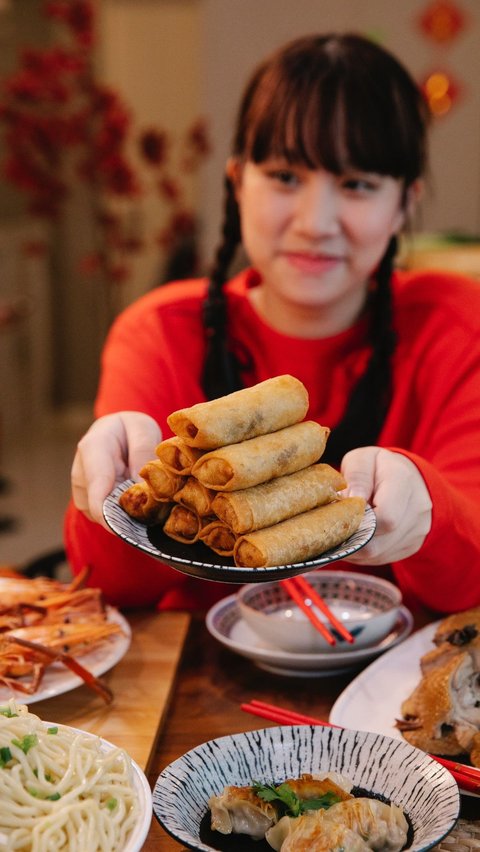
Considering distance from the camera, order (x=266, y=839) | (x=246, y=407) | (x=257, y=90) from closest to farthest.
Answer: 1. (x=266, y=839)
2. (x=246, y=407)
3. (x=257, y=90)

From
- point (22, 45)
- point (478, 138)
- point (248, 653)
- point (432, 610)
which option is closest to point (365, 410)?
point (432, 610)

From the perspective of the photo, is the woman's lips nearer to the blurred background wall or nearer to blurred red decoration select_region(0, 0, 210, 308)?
blurred red decoration select_region(0, 0, 210, 308)

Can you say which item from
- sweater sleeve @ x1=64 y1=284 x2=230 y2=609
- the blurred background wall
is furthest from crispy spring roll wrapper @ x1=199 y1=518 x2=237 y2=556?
the blurred background wall

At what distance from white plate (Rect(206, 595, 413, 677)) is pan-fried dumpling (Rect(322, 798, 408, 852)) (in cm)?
52

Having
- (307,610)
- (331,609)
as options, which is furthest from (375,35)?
(307,610)

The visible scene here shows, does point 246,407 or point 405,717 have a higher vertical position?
point 246,407

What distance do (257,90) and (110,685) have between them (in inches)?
57.0

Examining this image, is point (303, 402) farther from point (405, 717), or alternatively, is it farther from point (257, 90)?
point (257, 90)

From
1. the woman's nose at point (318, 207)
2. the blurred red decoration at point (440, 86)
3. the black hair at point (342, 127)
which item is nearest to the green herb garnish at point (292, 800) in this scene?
the black hair at point (342, 127)

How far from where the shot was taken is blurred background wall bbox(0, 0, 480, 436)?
22.4ft

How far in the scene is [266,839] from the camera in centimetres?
→ 123

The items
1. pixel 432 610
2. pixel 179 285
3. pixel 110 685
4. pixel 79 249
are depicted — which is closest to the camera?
pixel 110 685

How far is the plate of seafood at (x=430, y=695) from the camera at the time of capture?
149 centimetres

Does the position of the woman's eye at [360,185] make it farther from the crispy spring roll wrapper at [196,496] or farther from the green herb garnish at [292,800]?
the green herb garnish at [292,800]
